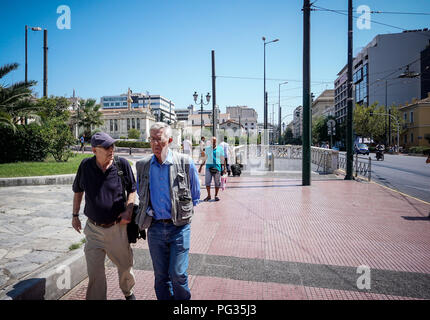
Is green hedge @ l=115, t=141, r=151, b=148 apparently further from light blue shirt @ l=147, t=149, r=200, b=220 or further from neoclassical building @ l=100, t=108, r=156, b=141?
neoclassical building @ l=100, t=108, r=156, b=141

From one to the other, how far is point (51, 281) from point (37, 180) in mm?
→ 7361

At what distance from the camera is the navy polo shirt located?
254 cm

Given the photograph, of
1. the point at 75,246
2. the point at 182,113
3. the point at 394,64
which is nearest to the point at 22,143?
the point at 75,246

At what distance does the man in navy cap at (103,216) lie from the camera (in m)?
2.55

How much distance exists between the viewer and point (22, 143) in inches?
475

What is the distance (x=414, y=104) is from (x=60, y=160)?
173ft

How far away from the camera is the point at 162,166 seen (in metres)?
2.53

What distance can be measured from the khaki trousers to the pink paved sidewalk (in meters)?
0.38

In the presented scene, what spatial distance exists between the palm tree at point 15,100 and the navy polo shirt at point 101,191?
34.3 feet

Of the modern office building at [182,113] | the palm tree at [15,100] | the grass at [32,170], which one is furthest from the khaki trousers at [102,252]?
the modern office building at [182,113]

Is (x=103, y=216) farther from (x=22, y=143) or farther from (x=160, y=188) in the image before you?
(x=22, y=143)

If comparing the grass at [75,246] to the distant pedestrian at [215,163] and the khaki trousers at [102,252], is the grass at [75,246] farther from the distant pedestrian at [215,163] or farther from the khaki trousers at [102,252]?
the distant pedestrian at [215,163]
